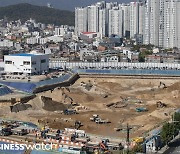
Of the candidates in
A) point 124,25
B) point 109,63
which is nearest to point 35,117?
point 109,63

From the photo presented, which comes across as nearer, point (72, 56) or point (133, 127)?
point (133, 127)

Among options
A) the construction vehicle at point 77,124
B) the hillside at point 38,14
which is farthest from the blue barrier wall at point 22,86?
the hillside at point 38,14

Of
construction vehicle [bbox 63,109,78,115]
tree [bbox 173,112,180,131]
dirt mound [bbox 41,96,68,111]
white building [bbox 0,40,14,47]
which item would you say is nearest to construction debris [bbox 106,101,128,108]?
dirt mound [bbox 41,96,68,111]

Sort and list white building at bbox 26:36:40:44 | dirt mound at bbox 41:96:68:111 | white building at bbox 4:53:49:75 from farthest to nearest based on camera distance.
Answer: white building at bbox 26:36:40:44 → white building at bbox 4:53:49:75 → dirt mound at bbox 41:96:68:111

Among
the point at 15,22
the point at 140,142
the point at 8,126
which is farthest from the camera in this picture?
the point at 15,22

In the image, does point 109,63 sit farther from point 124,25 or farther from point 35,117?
point 124,25

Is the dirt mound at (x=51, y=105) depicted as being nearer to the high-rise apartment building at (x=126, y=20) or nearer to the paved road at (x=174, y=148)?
the paved road at (x=174, y=148)

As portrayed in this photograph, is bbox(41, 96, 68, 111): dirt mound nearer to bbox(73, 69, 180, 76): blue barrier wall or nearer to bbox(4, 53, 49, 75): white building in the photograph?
bbox(4, 53, 49, 75): white building
